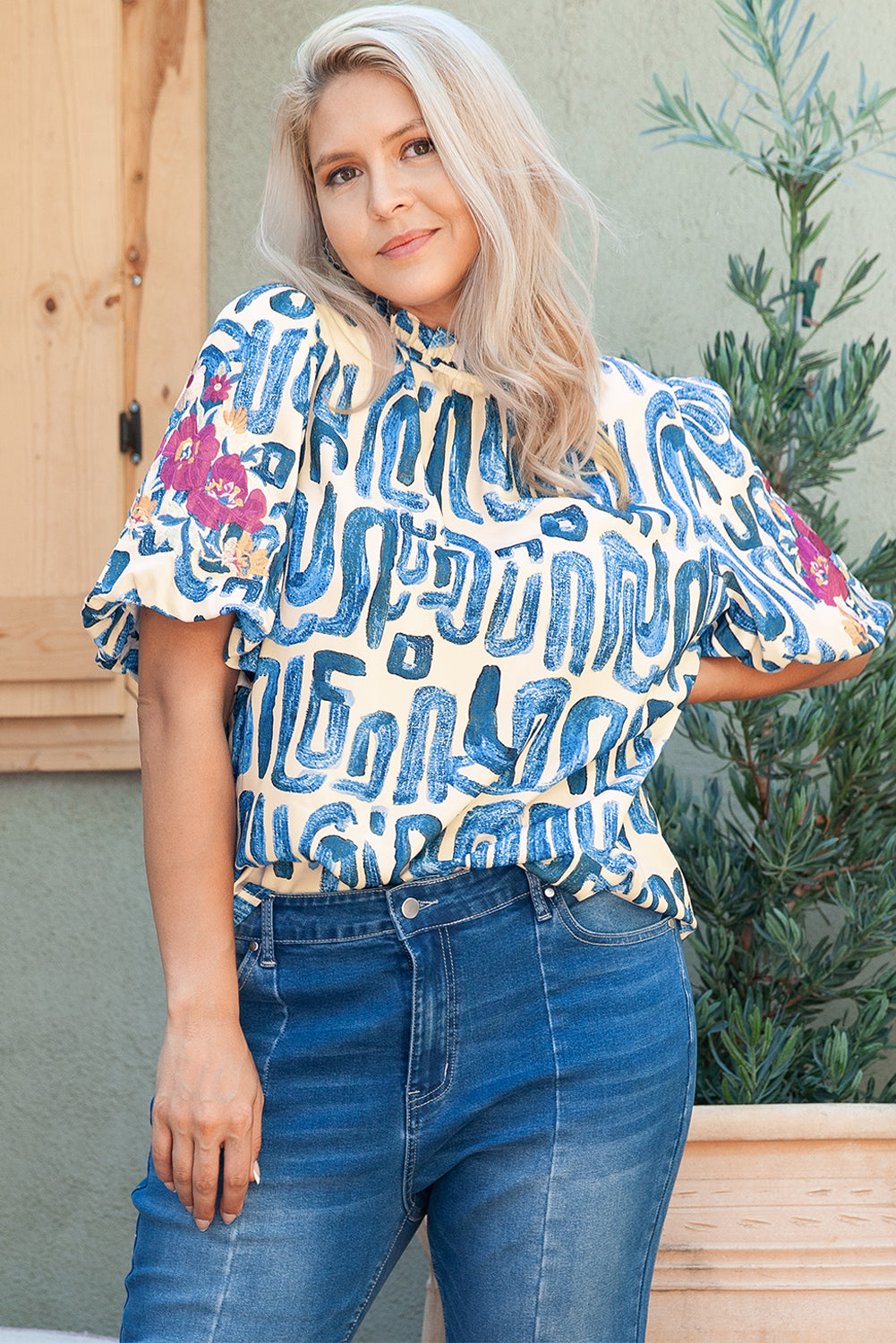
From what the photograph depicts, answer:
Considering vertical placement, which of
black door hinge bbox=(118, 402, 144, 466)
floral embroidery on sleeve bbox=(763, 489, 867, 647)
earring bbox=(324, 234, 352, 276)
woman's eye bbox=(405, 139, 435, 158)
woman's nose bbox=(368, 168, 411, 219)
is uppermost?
woman's eye bbox=(405, 139, 435, 158)

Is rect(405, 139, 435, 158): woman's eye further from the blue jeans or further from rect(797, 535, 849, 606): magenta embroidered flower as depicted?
the blue jeans

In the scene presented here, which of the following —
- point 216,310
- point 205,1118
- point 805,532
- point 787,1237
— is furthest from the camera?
point 216,310

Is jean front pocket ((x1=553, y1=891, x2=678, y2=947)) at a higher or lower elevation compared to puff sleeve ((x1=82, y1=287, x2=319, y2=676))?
lower

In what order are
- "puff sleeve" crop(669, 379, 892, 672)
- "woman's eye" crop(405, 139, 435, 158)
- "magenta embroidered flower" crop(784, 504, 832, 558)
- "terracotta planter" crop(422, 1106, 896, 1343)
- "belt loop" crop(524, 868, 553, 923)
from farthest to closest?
"terracotta planter" crop(422, 1106, 896, 1343) < "magenta embroidered flower" crop(784, 504, 832, 558) < "puff sleeve" crop(669, 379, 892, 672) < "woman's eye" crop(405, 139, 435, 158) < "belt loop" crop(524, 868, 553, 923)

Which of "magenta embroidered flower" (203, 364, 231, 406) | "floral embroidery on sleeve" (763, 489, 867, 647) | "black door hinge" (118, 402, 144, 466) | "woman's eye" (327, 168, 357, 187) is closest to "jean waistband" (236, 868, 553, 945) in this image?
"magenta embroidered flower" (203, 364, 231, 406)

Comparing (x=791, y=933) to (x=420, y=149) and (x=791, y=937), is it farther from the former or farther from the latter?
(x=420, y=149)

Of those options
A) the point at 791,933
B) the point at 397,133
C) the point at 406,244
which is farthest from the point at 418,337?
the point at 791,933

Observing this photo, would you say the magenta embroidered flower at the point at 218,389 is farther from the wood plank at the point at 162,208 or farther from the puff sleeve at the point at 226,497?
the wood plank at the point at 162,208

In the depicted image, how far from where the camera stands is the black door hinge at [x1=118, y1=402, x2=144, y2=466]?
7.52ft

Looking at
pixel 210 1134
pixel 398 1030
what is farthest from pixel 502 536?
pixel 210 1134

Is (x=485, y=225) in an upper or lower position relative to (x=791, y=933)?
upper

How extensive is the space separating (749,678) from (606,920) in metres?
0.40

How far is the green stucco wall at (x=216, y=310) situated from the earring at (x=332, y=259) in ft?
3.62

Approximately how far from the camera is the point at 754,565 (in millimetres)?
1382
